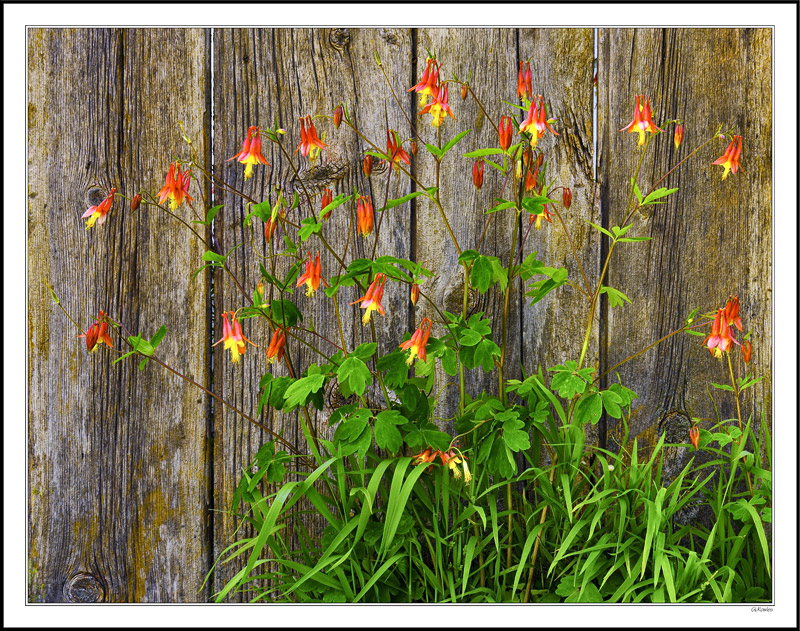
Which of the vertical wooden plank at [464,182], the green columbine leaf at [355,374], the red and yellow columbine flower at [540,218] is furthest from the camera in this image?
the vertical wooden plank at [464,182]

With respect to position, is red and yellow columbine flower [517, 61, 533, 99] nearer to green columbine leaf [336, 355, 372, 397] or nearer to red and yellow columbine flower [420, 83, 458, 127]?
red and yellow columbine flower [420, 83, 458, 127]

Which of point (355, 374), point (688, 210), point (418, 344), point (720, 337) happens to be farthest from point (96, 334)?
point (688, 210)

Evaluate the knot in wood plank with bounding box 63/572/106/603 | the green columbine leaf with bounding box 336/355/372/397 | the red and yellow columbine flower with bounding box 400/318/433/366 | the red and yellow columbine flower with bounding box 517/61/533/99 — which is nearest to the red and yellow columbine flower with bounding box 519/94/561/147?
the red and yellow columbine flower with bounding box 517/61/533/99

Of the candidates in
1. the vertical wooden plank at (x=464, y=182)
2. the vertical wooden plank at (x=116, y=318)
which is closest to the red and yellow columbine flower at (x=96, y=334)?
the vertical wooden plank at (x=116, y=318)

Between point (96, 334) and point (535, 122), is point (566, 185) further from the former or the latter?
point (96, 334)

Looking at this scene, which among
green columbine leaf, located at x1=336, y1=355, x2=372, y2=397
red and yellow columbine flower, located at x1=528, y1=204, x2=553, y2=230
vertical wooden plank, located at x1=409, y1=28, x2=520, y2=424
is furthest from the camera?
vertical wooden plank, located at x1=409, y1=28, x2=520, y2=424

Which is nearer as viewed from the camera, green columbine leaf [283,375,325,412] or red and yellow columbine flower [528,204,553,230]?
green columbine leaf [283,375,325,412]

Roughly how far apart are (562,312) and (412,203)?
57cm

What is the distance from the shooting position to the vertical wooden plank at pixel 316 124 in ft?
5.71

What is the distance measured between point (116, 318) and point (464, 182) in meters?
1.14

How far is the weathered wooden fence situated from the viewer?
5.71ft

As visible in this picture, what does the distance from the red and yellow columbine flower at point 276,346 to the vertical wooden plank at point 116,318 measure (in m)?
0.44

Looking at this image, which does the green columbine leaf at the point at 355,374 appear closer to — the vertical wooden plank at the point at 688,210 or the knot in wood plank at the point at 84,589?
the vertical wooden plank at the point at 688,210

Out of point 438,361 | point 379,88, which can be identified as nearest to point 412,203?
point 379,88
